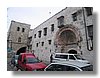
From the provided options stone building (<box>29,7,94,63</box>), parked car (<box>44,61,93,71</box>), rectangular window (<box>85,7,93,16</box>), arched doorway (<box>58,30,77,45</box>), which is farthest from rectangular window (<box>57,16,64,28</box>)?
parked car (<box>44,61,93,71</box>)

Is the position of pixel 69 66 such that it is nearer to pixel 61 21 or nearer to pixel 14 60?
pixel 61 21

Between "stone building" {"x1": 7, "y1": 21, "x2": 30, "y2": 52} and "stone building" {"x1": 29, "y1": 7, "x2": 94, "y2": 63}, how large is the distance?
0.14 m

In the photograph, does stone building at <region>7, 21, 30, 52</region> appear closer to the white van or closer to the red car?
the red car

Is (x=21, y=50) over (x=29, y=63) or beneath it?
over

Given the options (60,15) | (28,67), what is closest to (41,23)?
(60,15)

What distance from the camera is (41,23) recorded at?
3.45 m

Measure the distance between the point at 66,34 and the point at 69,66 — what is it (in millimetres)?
548

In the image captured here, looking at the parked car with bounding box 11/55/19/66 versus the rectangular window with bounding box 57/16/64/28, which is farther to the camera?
the rectangular window with bounding box 57/16/64/28

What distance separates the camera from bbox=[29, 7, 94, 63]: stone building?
3.28 meters

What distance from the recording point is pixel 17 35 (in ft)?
11.1

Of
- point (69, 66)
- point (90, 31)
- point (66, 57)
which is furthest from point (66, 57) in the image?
point (90, 31)

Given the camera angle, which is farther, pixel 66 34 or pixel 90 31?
pixel 66 34

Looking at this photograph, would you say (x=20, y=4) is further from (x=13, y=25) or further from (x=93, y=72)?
(x=93, y=72)

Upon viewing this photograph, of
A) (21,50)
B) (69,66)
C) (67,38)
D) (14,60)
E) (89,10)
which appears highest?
(89,10)
